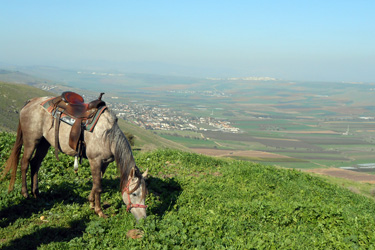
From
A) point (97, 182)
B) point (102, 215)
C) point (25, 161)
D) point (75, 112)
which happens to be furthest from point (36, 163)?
point (102, 215)

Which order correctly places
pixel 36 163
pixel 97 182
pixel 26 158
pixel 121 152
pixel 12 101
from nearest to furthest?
pixel 121 152, pixel 97 182, pixel 26 158, pixel 36 163, pixel 12 101

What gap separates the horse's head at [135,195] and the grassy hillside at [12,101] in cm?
6428

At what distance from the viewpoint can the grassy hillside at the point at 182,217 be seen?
678cm

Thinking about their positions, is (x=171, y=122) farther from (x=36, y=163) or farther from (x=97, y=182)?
(x=97, y=182)

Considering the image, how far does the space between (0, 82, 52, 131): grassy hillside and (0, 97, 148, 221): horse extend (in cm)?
6099

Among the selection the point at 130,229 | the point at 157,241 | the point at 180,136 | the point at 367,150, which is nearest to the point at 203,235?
the point at 157,241

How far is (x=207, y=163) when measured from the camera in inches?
639

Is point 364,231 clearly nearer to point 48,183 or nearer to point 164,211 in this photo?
point 164,211

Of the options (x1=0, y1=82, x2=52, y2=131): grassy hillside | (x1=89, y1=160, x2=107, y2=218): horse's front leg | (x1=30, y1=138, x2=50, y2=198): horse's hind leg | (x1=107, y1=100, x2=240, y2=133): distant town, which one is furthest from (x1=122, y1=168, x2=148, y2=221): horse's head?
(x1=107, y1=100, x2=240, y2=133): distant town

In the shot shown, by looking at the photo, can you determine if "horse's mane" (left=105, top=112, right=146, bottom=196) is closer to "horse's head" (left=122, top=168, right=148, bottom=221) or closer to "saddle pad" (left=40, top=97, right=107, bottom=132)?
"horse's head" (left=122, top=168, right=148, bottom=221)

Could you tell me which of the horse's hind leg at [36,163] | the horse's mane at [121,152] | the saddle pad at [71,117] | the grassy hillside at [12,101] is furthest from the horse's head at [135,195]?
the grassy hillside at [12,101]

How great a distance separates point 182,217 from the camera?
7.98 meters

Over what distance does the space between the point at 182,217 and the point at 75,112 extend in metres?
4.38

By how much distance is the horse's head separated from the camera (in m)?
7.60
